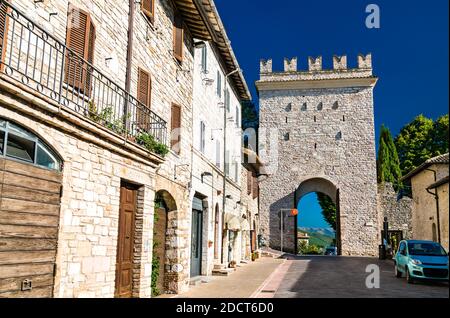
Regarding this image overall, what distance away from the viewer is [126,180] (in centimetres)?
853

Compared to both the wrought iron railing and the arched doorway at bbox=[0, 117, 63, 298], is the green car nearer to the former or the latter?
the wrought iron railing

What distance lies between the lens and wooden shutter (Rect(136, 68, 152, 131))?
9.97 metres

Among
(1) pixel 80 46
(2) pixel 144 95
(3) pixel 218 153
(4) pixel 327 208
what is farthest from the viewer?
(4) pixel 327 208

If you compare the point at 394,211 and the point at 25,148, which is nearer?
the point at 25,148

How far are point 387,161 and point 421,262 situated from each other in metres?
19.9

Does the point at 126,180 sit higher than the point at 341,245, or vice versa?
the point at 126,180

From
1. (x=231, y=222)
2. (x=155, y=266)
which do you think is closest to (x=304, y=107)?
(x=231, y=222)

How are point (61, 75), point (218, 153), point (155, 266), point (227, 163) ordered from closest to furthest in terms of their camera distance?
point (61, 75) → point (155, 266) → point (218, 153) → point (227, 163)

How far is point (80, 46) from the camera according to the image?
7.65 metres

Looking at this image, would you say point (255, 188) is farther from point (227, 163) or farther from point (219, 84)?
point (219, 84)

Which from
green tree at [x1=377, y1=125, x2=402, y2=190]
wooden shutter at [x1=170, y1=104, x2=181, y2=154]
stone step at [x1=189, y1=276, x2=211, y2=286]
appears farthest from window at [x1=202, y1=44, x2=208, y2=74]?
green tree at [x1=377, y1=125, x2=402, y2=190]

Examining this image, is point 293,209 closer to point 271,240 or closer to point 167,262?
point 271,240

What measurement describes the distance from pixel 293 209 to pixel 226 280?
18.5 metres

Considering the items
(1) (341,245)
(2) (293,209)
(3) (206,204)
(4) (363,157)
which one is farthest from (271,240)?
(3) (206,204)
